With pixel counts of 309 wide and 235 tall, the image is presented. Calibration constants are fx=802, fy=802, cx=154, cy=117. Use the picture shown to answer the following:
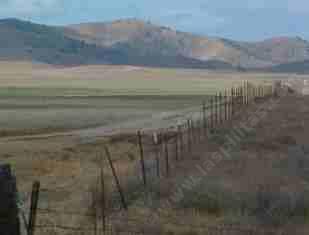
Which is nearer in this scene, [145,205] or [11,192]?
[11,192]

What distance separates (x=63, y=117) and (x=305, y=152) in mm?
29024

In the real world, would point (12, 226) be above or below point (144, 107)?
above

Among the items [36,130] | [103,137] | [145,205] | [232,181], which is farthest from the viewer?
[36,130]

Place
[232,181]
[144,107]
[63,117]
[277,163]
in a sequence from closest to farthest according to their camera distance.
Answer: [232,181]
[277,163]
[63,117]
[144,107]

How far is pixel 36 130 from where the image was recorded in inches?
1597

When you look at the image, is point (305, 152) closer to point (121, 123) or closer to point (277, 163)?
point (277, 163)

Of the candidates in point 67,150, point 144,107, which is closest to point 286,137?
point 67,150

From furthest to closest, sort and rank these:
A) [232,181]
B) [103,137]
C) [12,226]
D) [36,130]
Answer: [36,130] < [103,137] < [232,181] < [12,226]

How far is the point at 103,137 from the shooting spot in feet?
116

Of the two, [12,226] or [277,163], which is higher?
[12,226]

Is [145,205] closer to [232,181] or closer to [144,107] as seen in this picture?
[232,181]

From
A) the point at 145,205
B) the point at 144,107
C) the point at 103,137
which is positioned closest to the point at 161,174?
the point at 145,205

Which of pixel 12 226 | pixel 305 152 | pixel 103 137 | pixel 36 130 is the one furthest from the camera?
pixel 36 130

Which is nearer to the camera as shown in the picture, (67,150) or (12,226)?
(12,226)
